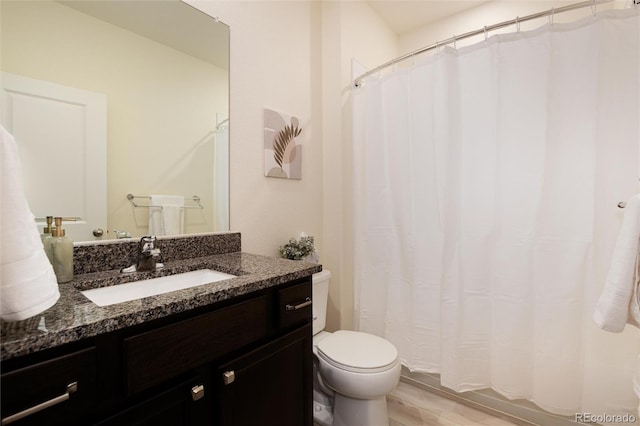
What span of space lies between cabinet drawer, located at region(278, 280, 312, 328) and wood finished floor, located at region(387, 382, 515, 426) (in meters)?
1.01

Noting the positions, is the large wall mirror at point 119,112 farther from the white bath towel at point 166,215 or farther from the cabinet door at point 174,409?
the cabinet door at point 174,409

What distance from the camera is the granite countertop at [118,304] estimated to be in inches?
21.3

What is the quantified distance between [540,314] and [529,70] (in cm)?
119

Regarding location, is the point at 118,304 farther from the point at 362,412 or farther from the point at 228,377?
the point at 362,412

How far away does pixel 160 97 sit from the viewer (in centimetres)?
127

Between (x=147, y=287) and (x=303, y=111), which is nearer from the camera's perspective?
(x=147, y=287)

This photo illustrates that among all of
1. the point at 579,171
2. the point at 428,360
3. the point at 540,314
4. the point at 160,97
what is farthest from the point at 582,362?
the point at 160,97

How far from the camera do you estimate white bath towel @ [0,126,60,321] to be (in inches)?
20.5

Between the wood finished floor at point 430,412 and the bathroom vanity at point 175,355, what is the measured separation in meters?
0.78

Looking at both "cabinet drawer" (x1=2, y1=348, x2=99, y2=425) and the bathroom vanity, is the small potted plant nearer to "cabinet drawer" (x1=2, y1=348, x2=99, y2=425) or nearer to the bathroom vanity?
the bathroom vanity

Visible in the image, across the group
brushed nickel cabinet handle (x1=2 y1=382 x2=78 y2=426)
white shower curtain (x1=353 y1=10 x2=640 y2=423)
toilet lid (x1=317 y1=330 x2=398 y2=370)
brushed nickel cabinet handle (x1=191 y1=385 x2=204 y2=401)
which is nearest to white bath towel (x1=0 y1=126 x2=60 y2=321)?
brushed nickel cabinet handle (x1=2 y1=382 x2=78 y2=426)

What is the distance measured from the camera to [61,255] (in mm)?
895

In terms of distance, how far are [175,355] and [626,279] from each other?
1512mm

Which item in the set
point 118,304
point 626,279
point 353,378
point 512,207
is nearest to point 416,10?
point 512,207
